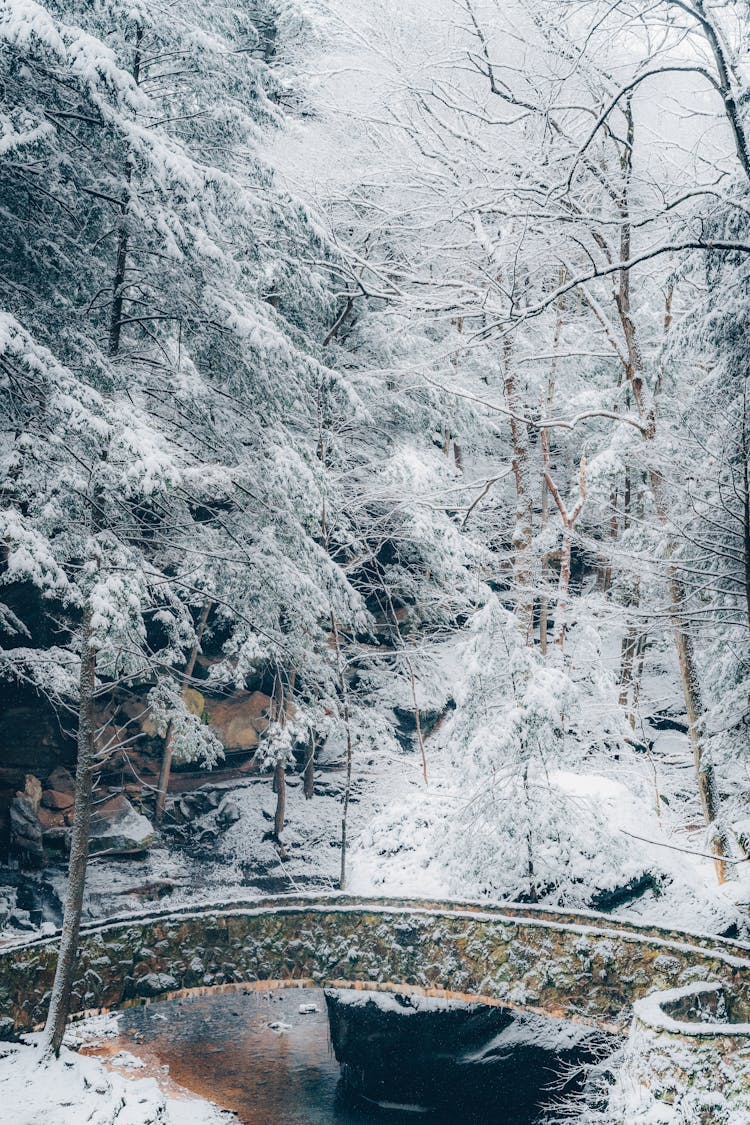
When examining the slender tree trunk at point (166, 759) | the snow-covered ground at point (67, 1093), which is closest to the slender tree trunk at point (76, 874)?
the snow-covered ground at point (67, 1093)

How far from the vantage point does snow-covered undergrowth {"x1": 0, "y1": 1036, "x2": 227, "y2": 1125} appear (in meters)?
5.98

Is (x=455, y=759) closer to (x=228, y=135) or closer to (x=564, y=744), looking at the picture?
(x=564, y=744)

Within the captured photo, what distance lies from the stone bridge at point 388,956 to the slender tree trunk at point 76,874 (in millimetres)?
819

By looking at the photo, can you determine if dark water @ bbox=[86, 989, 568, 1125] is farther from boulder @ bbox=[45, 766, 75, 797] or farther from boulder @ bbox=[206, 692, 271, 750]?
boulder @ bbox=[206, 692, 271, 750]

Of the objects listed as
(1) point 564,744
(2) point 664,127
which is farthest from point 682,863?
(2) point 664,127

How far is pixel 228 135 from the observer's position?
24.9 ft

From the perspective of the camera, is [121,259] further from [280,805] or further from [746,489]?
[280,805]

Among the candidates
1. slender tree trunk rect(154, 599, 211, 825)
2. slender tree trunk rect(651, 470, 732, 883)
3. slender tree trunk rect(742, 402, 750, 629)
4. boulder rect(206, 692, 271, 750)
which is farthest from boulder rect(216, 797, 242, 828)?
slender tree trunk rect(742, 402, 750, 629)

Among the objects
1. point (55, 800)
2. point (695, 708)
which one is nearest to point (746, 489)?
point (695, 708)

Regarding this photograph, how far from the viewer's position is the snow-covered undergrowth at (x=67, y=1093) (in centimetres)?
598

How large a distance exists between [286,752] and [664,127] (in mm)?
11140

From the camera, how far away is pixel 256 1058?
9.77 metres

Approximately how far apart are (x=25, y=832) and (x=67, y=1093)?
7.31m

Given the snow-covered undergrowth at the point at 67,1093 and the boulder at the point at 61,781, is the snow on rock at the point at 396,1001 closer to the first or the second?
the snow-covered undergrowth at the point at 67,1093
